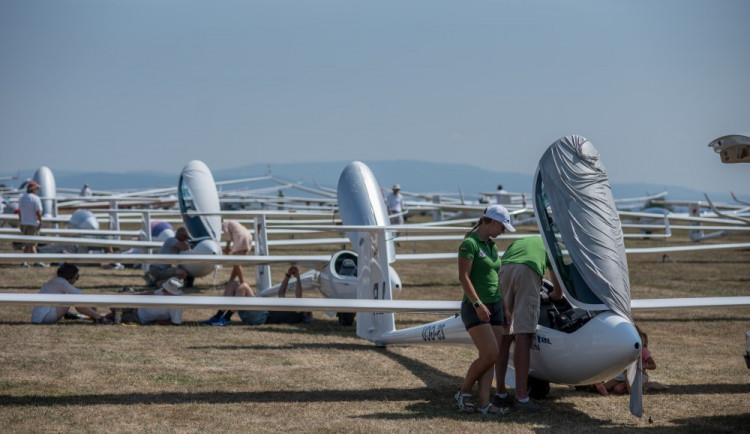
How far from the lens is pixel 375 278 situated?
8367 millimetres

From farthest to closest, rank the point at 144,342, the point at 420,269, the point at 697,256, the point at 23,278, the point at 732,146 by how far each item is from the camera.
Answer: the point at 697,256, the point at 420,269, the point at 23,278, the point at 144,342, the point at 732,146

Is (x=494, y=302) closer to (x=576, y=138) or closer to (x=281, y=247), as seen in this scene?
(x=576, y=138)

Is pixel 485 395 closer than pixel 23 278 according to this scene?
Yes

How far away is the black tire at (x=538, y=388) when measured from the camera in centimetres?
640

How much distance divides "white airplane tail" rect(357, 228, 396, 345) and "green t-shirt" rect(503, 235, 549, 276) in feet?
7.48

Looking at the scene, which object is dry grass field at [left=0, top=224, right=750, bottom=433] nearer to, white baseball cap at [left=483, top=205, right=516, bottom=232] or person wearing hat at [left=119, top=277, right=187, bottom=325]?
person wearing hat at [left=119, top=277, right=187, bottom=325]

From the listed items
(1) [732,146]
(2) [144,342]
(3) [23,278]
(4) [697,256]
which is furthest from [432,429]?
(4) [697,256]

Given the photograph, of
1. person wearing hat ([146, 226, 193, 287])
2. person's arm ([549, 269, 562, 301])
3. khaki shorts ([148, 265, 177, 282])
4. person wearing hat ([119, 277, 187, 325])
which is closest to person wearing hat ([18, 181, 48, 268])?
person wearing hat ([146, 226, 193, 287])

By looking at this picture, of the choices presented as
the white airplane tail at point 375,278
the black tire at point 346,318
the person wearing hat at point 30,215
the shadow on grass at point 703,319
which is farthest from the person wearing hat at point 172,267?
the shadow on grass at point 703,319

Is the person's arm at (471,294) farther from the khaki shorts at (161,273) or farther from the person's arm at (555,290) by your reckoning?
the khaki shorts at (161,273)

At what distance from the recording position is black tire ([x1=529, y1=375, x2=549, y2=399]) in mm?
6398

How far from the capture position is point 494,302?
5.81 m

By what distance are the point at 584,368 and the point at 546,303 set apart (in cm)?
76

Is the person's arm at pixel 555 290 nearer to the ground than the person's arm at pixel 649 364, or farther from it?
farther from it
